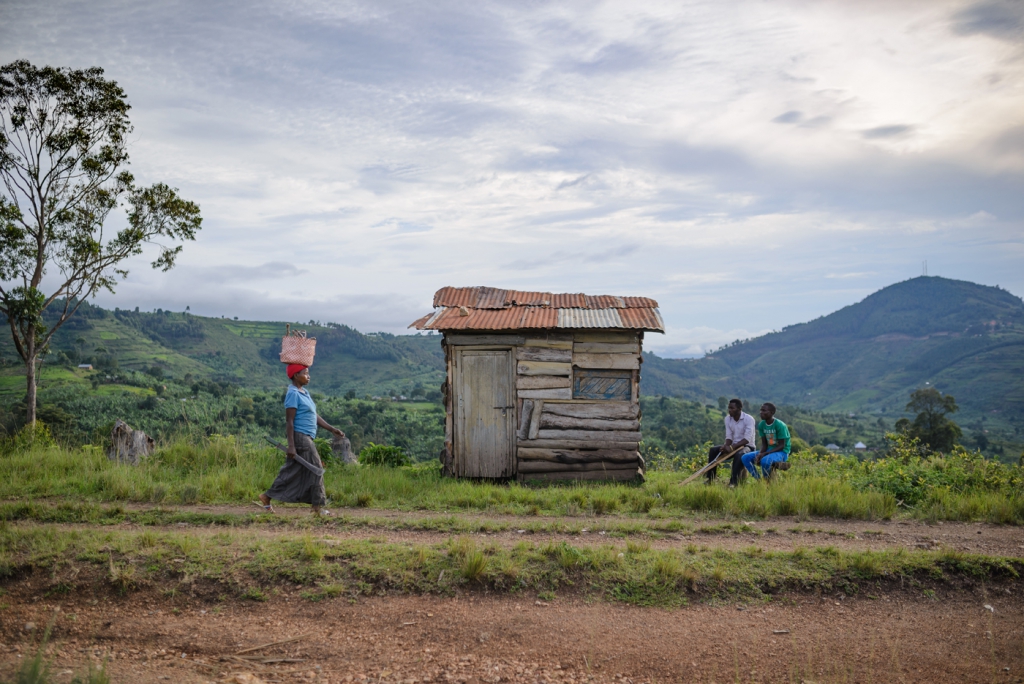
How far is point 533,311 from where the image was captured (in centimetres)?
1151

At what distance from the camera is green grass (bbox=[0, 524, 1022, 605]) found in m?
5.53

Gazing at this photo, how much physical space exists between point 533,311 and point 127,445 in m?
7.48

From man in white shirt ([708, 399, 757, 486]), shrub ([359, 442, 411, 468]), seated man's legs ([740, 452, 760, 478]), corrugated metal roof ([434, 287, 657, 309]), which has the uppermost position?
corrugated metal roof ([434, 287, 657, 309])

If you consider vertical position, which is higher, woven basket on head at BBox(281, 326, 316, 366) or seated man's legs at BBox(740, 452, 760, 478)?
woven basket on head at BBox(281, 326, 316, 366)

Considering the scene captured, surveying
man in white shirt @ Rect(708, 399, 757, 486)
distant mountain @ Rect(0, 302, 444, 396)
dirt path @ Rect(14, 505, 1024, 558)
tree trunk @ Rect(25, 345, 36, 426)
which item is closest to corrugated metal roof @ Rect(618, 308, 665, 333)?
man in white shirt @ Rect(708, 399, 757, 486)

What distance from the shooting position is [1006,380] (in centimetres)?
8700

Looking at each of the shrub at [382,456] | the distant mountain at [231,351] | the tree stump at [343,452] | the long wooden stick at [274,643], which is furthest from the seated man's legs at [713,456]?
the distant mountain at [231,351]

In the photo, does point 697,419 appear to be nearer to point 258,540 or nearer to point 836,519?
point 836,519

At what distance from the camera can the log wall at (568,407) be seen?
1100 cm

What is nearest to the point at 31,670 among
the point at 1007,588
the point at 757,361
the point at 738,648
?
the point at 738,648

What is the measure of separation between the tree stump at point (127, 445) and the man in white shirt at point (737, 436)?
9752mm

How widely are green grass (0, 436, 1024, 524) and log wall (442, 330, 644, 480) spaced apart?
0.80m

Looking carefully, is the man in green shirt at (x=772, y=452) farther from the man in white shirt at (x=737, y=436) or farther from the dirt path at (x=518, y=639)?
the dirt path at (x=518, y=639)

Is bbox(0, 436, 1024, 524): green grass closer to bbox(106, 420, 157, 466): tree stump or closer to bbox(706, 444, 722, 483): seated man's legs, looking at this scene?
bbox(106, 420, 157, 466): tree stump
